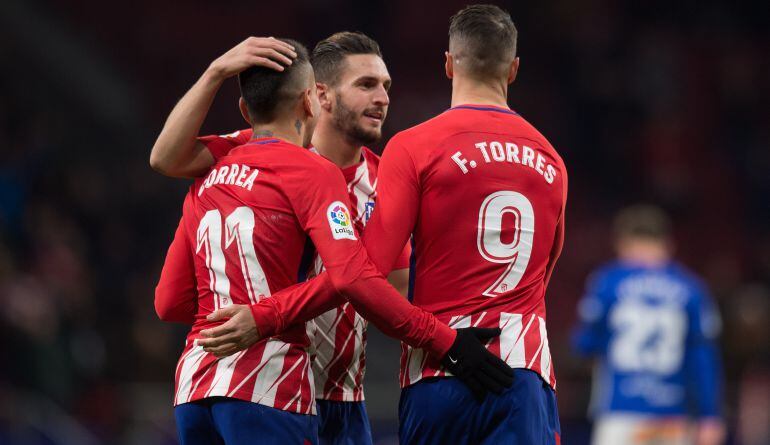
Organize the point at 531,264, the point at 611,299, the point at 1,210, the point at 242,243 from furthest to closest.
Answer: the point at 1,210
the point at 611,299
the point at 531,264
the point at 242,243

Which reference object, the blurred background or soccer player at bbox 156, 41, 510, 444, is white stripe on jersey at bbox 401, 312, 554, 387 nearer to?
soccer player at bbox 156, 41, 510, 444

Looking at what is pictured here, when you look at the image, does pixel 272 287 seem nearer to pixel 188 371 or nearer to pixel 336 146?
pixel 188 371

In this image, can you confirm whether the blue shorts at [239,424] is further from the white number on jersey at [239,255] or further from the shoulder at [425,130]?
the shoulder at [425,130]

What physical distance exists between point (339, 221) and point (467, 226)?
48 centimetres

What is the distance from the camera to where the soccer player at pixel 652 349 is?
25.3 ft

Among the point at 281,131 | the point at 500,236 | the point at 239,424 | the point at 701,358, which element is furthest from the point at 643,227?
the point at 239,424

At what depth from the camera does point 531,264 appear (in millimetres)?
3914

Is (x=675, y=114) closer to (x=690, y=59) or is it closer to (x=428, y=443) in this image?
(x=690, y=59)

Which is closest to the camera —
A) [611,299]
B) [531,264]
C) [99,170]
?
[531,264]

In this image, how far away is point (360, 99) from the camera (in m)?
4.48

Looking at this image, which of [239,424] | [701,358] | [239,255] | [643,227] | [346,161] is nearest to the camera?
[239,424]

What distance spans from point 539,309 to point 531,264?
0.18 meters

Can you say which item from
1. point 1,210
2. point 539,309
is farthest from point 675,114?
point 539,309

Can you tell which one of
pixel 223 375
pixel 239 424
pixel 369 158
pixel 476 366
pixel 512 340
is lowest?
pixel 239 424
